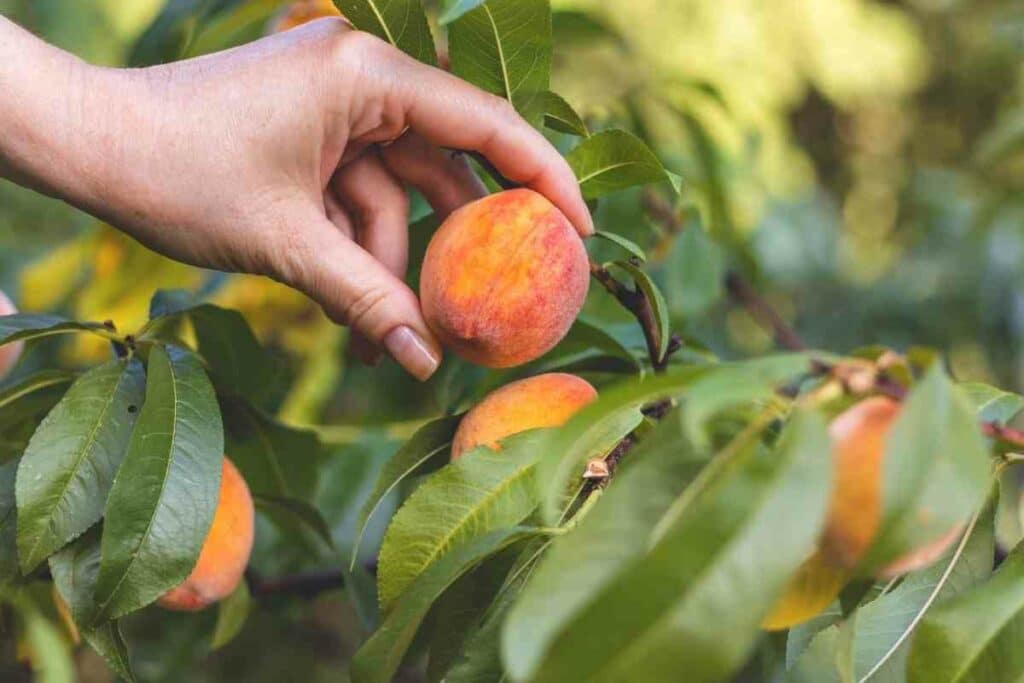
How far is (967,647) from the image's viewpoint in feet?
2.00

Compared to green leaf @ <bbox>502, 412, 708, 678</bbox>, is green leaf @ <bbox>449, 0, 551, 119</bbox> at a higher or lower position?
higher

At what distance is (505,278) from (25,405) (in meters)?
0.40

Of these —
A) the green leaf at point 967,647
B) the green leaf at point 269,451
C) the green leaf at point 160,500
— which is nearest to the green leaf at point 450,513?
the green leaf at point 160,500

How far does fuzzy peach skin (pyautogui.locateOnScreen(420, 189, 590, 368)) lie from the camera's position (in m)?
0.80

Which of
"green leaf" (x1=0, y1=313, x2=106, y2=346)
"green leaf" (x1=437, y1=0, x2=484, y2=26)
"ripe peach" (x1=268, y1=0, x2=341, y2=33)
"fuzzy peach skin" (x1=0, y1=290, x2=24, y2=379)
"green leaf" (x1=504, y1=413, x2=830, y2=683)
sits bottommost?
"fuzzy peach skin" (x1=0, y1=290, x2=24, y2=379)

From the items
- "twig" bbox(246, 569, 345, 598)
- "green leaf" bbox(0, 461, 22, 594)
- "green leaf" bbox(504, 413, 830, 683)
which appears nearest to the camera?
"green leaf" bbox(504, 413, 830, 683)

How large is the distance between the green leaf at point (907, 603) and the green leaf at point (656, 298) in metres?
0.23

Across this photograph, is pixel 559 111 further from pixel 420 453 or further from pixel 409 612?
pixel 409 612

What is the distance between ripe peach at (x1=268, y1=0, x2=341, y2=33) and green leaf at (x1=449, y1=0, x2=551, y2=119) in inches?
16.4

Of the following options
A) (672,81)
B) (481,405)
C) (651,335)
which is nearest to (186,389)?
(481,405)

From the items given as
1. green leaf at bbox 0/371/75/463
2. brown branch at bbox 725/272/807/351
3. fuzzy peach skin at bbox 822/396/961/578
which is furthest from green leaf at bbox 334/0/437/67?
brown branch at bbox 725/272/807/351

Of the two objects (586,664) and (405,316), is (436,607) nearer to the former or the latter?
(405,316)

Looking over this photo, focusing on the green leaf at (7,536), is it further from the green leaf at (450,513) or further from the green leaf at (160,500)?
the green leaf at (450,513)

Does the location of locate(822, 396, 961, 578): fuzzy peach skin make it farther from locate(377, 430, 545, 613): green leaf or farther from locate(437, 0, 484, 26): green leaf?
locate(437, 0, 484, 26): green leaf
